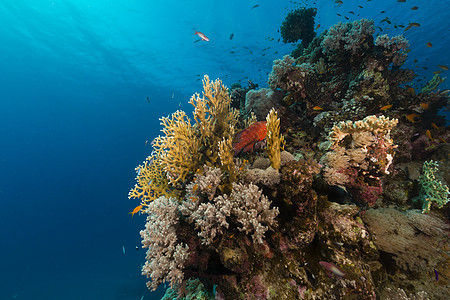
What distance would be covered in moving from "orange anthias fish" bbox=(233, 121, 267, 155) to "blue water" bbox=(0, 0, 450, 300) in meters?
6.82

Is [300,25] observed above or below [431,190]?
above

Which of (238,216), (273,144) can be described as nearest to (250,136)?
(273,144)

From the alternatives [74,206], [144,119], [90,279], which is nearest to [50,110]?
[144,119]

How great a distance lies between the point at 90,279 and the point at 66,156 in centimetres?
5629

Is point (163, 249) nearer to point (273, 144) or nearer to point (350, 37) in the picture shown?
point (273, 144)

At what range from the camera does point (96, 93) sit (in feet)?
168

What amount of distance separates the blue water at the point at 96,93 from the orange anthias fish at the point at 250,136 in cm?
682

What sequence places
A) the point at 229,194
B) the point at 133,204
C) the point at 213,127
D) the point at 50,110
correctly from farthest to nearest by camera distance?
the point at 133,204 < the point at 50,110 < the point at 213,127 < the point at 229,194

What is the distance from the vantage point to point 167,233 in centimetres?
324

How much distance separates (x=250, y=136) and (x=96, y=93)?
62.2m

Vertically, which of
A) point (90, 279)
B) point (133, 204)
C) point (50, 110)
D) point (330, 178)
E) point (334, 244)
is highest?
point (50, 110)

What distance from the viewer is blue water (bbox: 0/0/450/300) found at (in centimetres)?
2703

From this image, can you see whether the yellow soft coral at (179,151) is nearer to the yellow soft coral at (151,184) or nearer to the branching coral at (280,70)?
the yellow soft coral at (151,184)

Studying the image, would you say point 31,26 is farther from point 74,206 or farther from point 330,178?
point 74,206
